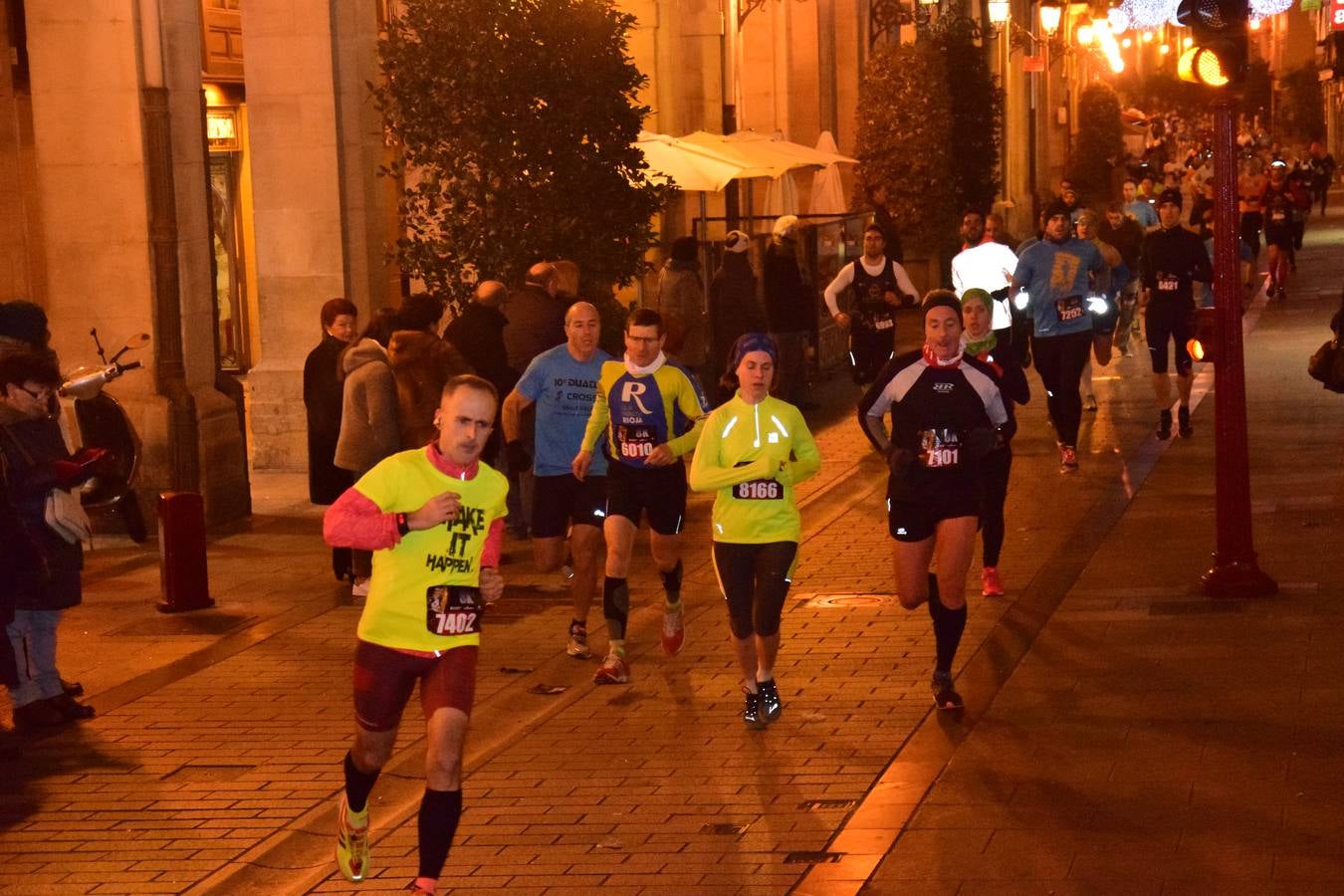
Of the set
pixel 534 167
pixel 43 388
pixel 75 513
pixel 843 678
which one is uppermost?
pixel 534 167

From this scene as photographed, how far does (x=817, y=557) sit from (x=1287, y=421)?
6529mm

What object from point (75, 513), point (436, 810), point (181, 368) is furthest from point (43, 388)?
point (181, 368)

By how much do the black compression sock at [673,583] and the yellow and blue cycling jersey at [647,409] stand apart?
0.54 metres

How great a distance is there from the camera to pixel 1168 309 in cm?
1706

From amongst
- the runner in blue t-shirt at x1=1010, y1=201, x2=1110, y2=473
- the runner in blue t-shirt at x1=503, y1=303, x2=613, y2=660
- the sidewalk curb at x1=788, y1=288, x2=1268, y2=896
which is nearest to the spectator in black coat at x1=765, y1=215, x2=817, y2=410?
the runner in blue t-shirt at x1=1010, y1=201, x2=1110, y2=473

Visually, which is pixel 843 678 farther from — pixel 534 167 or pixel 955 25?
pixel 955 25

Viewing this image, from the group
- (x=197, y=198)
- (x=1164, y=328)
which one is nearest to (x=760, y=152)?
(x=1164, y=328)

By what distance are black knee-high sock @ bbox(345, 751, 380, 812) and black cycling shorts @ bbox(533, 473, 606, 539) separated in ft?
12.0

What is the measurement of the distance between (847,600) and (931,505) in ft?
8.79

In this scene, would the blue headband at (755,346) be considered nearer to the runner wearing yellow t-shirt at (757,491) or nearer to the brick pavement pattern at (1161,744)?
the runner wearing yellow t-shirt at (757,491)

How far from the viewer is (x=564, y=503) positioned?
10531 millimetres

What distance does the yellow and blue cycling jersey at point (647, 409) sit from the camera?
32.0ft

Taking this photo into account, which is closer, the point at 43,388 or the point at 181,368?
the point at 43,388

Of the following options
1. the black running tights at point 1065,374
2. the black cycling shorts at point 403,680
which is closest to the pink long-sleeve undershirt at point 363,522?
the black cycling shorts at point 403,680
